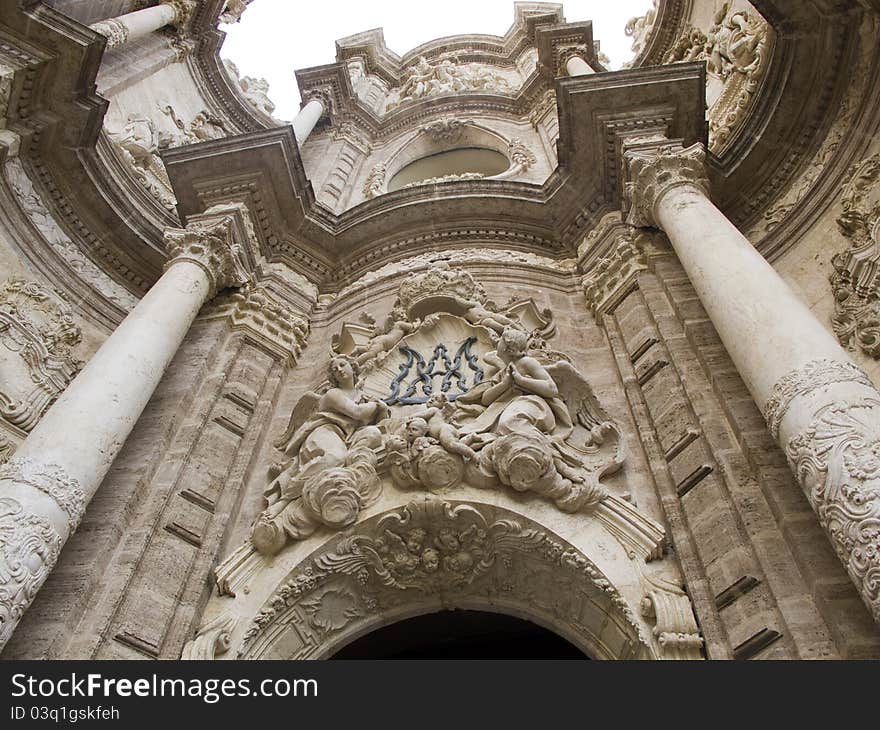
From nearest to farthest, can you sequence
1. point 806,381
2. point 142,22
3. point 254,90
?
point 806,381, point 142,22, point 254,90

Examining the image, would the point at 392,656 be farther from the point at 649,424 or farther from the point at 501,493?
the point at 649,424

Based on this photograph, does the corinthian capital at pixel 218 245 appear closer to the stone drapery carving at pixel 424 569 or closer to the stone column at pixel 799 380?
the stone drapery carving at pixel 424 569

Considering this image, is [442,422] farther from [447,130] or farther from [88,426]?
[447,130]

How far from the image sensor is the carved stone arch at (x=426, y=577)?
5.18 meters

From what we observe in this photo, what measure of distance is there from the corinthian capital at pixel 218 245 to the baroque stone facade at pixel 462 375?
0.12 feet

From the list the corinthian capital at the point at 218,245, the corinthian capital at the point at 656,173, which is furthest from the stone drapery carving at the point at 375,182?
the corinthian capital at the point at 656,173

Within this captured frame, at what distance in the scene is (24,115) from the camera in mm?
8758

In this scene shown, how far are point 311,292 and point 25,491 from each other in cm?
485

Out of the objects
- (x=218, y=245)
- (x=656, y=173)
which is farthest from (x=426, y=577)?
(x=656, y=173)

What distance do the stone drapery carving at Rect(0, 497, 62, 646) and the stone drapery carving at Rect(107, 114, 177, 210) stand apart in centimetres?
664

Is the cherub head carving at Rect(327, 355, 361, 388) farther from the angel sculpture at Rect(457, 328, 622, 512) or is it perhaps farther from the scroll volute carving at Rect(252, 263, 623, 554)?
the angel sculpture at Rect(457, 328, 622, 512)

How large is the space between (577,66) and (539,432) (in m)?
12.0

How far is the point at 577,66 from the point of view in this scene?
15.8 metres

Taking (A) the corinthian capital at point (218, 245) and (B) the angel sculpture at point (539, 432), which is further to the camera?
(A) the corinthian capital at point (218, 245)
